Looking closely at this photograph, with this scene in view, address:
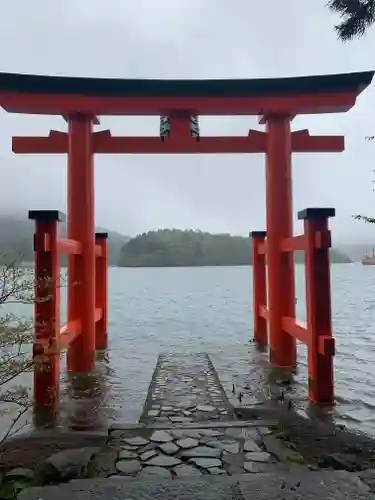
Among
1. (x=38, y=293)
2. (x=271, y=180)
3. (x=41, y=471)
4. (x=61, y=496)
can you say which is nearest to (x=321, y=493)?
(x=61, y=496)

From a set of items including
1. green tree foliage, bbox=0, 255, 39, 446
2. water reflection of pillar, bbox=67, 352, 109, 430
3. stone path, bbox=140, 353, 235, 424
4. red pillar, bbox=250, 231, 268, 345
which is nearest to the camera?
green tree foliage, bbox=0, 255, 39, 446

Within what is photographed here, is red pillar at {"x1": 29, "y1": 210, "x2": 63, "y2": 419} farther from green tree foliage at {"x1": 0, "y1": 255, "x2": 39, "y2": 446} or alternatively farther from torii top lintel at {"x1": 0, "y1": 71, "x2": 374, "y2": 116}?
torii top lintel at {"x1": 0, "y1": 71, "x2": 374, "y2": 116}

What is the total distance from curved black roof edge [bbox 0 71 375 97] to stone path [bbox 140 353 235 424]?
3252 mm

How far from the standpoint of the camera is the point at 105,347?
7.30 metres

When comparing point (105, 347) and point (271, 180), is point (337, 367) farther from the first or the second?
point (105, 347)

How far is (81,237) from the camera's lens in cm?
548

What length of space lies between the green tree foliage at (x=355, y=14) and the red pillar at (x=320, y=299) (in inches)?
58.9

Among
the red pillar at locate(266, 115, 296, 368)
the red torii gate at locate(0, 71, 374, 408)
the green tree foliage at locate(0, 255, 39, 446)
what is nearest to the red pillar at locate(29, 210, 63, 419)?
the red torii gate at locate(0, 71, 374, 408)

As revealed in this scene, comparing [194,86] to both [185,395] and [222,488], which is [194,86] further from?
[222,488]

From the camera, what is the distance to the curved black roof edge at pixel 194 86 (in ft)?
16.5

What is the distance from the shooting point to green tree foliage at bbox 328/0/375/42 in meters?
3.11

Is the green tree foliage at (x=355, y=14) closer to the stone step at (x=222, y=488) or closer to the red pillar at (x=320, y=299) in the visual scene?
the red pillar at (x=320, y=299)

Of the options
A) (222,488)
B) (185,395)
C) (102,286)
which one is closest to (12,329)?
(222,488)

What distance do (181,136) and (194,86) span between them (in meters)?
0.63
